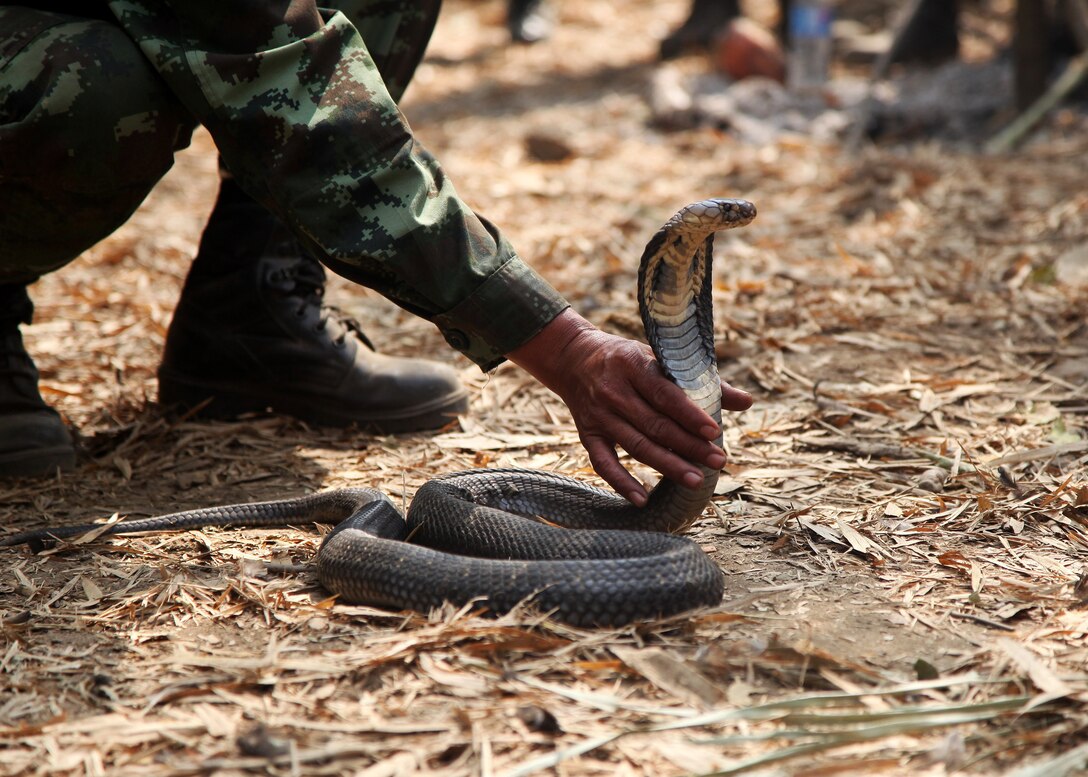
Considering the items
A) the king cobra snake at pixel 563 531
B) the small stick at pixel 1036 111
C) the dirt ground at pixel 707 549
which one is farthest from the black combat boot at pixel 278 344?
the small stick at pixel 1036 111

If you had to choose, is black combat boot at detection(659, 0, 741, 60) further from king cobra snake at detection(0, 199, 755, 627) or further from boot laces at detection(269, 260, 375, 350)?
king cobra snake at detection(0, 199, 755, 627)

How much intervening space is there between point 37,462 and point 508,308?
1761mm

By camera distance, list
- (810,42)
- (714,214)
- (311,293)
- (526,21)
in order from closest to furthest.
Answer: (714,214) < (311,293) < (810,42) < (526,21)

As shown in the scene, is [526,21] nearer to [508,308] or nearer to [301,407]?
[301,407]

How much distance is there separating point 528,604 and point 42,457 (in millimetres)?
1936

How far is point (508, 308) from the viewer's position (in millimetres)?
2791

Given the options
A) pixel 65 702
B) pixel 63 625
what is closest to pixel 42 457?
pixel 63 625

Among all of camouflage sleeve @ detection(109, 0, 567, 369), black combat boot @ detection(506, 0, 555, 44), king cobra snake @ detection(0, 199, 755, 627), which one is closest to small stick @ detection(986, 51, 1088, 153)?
king cobra snake @ detection(0, 199, 755, 627)

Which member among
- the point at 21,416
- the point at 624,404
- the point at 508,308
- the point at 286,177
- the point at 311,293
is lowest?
the point at 21,416

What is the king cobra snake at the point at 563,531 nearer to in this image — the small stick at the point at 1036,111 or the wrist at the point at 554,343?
the wrist at the point at 554,343

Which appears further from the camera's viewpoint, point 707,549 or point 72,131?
point 72,131

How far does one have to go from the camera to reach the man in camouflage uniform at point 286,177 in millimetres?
2746

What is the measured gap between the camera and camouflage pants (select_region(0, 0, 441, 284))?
306cm

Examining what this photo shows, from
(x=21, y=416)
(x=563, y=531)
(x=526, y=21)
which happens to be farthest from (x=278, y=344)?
(x=526, y=21)
